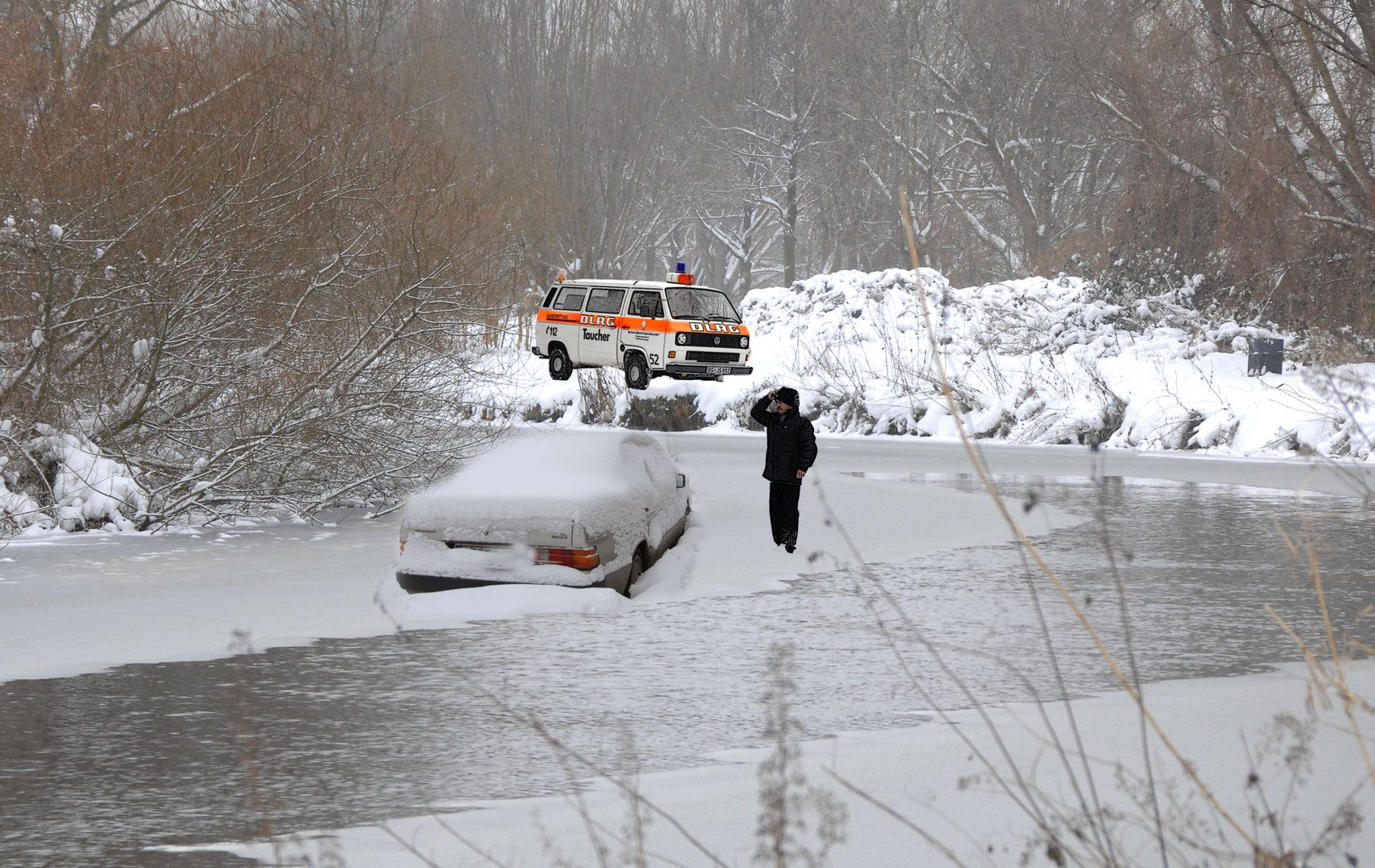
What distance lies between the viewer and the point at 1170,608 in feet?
39.7

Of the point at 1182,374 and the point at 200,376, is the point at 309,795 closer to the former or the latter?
the point at 200,376

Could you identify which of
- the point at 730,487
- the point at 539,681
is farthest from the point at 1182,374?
the point at 539,681

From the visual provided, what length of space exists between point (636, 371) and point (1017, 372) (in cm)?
1335

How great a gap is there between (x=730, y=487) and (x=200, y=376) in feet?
27.0

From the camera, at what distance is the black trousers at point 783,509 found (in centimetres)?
1512

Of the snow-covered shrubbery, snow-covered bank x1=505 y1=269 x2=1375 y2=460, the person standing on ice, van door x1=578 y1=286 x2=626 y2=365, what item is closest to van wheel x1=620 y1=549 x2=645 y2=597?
the person standing on ice

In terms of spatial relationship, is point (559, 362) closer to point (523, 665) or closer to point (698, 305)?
point (698, 305)

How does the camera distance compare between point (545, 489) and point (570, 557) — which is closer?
point (570, 557)

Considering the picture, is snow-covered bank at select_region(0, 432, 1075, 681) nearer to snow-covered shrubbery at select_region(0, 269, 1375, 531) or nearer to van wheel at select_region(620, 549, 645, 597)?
van wheel at select_region(620, 549, 645, 597)

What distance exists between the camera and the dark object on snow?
34.1m

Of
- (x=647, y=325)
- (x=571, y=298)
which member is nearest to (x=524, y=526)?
(x=647, y=325)

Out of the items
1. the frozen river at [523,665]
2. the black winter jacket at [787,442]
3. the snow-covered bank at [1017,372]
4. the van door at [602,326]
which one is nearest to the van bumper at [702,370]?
the van door at [602,326]

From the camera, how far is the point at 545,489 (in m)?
11.6

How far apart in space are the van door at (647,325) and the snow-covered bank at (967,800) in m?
19.3
